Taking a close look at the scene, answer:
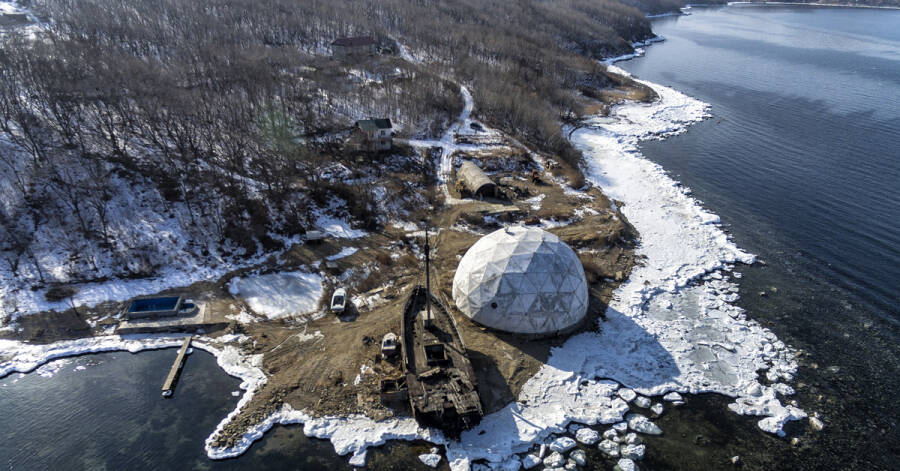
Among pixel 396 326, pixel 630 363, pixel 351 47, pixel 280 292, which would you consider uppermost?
pixel 351 47

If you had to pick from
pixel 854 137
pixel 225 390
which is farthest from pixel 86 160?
pixel 854 137

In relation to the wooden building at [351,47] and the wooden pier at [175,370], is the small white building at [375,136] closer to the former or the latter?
the wooden pier at [175,370]

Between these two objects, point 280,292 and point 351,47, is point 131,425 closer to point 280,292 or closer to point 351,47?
point 280,292

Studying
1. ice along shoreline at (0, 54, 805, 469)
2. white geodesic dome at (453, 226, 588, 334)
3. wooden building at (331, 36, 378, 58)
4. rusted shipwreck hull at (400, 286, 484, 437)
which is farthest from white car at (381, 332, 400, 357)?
wooden building at (331, 36, 378, 58)

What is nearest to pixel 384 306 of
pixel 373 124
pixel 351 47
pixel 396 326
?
pixel 396 326

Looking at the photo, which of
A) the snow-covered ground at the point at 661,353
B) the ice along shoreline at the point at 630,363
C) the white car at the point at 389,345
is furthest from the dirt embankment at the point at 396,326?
the snow-covered ground at the point at 661,353

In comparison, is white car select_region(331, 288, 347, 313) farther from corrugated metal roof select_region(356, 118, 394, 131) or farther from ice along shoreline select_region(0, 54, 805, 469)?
corrugated metal roof select_region(356, 118, 394, 131)

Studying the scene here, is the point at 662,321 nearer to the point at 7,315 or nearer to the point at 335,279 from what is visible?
the point at 335,279
